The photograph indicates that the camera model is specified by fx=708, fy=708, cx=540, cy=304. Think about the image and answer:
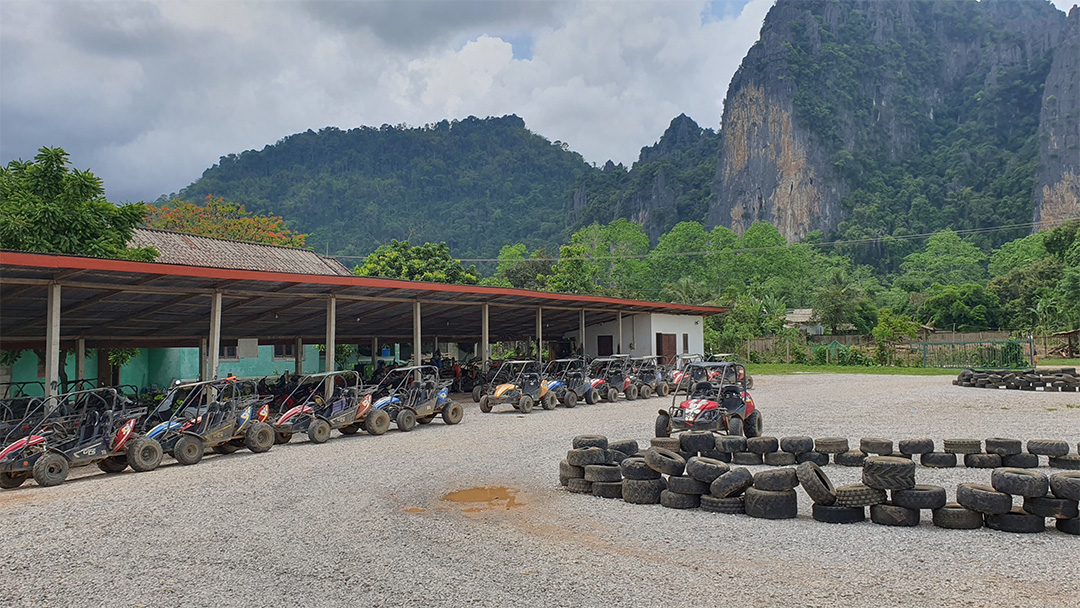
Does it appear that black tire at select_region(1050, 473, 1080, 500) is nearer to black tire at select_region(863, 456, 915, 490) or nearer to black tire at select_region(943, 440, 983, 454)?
black tire at select_region(863, 456, 915, 490)

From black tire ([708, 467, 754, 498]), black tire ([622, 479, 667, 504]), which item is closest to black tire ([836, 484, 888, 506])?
black tire ([708, 467, 754, 498])

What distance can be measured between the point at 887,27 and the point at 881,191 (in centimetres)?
4841

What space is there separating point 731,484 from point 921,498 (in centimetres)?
158

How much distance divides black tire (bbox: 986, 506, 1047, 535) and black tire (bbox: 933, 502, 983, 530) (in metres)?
0.14

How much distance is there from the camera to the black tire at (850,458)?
8.70 meters

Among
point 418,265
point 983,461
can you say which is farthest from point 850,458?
point 418,265

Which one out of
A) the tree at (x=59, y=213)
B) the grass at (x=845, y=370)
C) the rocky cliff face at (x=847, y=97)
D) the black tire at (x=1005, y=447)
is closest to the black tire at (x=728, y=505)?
the black tire at (x=1005, y=447)

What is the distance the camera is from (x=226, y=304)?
1617 centimetres

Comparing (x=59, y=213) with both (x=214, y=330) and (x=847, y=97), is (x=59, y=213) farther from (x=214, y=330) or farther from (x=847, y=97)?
(x=847, y=97)

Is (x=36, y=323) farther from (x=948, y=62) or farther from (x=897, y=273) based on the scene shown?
(x=948, y=62)

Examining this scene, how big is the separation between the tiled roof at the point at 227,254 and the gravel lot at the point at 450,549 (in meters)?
17.2

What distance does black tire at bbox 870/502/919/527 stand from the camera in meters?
6.03

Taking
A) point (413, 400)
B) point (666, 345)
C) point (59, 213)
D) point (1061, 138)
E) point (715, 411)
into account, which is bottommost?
point (715, 411)

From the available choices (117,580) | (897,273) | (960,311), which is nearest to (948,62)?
(897,273)
